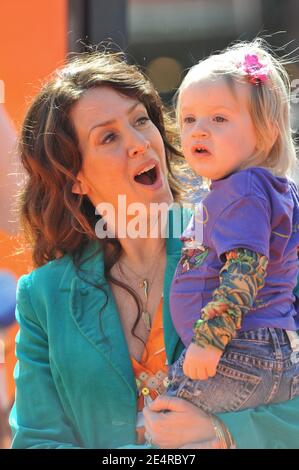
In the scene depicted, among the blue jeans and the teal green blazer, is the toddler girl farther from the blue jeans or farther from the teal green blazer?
the teal green blazer

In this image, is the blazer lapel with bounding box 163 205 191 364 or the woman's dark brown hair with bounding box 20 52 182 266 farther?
the woman's dark brown hair with bounding box 20 52 182 266

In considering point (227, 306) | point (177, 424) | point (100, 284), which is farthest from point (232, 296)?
point (100, 284)

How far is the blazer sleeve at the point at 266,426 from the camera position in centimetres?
177

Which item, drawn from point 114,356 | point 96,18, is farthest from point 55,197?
point 96,18

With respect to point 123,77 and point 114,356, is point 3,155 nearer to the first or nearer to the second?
point 123,77

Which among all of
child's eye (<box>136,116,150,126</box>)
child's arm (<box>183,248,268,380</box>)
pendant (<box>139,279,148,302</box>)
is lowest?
pendant (<box>139,279,148,302</box>)

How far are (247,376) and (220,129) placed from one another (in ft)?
1.69

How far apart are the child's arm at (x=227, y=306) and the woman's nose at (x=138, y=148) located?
504mm

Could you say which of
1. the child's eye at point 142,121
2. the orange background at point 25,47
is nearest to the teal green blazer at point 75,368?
the child's eye at point 142,121

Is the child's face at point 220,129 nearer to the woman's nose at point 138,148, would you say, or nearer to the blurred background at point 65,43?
the woman's nose at point 138,148

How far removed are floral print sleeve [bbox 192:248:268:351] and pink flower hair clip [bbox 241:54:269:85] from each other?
1.27ft

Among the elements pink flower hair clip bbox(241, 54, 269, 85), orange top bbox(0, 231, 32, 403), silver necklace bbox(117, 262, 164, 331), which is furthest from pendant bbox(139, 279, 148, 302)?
orange top bbox(0, 231, 32, 403)

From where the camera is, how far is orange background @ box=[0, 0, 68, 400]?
9.72 feet

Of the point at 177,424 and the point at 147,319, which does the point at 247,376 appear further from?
the point at 147,319
